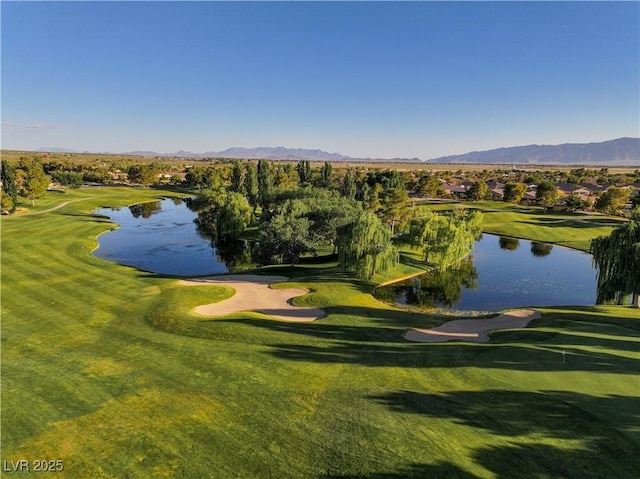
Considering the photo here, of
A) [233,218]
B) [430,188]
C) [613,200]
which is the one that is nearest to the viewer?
[233,218]

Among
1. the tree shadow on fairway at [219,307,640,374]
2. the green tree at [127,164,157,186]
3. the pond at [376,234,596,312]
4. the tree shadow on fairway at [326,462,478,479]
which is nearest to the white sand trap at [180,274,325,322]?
the tree shadow on fairway at [219,307,640,374]

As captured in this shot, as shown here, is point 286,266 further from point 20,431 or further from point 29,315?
point 20,431

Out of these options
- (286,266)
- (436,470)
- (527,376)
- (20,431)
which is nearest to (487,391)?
(527,376)

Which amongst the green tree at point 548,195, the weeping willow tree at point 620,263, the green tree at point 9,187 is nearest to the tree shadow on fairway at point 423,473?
the weeping willow tree at point 620,263

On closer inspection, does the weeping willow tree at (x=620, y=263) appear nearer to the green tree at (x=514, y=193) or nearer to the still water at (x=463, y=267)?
the still water at (x=463, y=267)

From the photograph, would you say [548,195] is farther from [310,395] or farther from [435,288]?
[310,395]

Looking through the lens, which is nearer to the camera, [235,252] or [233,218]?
[235,252]

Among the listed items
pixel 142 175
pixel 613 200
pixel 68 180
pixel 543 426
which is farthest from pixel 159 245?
pixel 142 175
